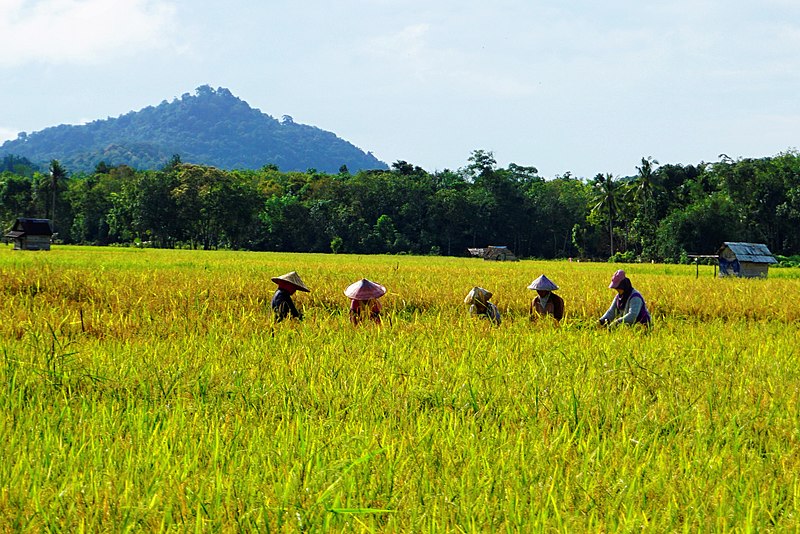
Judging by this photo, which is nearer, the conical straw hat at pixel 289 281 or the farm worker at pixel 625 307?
the farm worker at pixel 625 307

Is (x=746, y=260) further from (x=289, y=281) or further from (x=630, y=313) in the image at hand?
(x=289, y=281)

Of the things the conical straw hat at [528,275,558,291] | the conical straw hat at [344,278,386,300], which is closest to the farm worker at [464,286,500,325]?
the conical straw hat at [528,275,558,291]

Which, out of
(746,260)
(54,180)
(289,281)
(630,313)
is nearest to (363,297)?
(289,281)

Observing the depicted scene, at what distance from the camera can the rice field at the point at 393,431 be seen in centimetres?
244

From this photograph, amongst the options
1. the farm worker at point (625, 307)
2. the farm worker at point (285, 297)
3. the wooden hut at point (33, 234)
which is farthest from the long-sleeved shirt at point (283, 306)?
the wooden hut at point (33, 234)

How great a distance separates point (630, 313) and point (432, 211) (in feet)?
219

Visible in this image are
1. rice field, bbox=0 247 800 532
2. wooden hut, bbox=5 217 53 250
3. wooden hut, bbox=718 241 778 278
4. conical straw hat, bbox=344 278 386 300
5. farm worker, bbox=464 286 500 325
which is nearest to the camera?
rice field, bbox=0 247 800 532

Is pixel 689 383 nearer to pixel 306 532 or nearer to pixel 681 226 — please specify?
pixel 306 532

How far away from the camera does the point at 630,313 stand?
809 centimetres

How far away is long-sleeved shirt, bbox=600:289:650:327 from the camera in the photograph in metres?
8.09

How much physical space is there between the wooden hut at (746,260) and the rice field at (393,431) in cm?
1917

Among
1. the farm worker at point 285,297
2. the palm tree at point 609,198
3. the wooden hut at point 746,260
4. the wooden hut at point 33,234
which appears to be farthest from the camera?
the palm tree at point 609,198

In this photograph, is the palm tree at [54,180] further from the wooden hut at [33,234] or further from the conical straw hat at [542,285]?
the conical straw hat at [542,285]

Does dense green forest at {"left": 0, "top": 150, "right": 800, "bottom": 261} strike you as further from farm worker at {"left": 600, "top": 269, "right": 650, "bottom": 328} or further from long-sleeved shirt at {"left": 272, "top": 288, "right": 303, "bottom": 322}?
long-sleeved shirt at {"left": 272, "top": 288, "right": 303, "bottom": 322}
